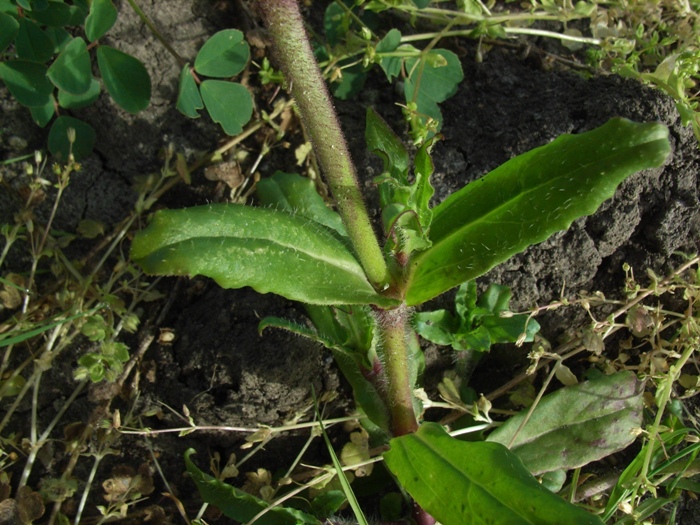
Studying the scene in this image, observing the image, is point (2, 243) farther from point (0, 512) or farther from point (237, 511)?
point (237, 511)

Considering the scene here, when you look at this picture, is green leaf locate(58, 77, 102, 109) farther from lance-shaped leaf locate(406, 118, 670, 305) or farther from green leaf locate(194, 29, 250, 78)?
lance-shaped leaf locate(406, 118, 670, 305)

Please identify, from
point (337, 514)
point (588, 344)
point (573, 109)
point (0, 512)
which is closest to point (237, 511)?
point (337, 514)

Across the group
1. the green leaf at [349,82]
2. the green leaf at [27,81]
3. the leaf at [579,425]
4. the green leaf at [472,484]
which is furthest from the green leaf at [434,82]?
the green leaf at [27,81]

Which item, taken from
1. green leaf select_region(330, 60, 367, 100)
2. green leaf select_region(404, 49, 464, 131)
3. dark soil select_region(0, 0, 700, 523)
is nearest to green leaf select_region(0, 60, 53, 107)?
dark soil select_region(0, 0, 700, 523)

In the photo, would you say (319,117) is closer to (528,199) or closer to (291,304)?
(528,199)

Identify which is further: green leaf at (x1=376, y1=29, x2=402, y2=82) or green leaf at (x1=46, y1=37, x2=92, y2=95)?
green leaf at (x1=376, y1=29, x2=402, y2=82)

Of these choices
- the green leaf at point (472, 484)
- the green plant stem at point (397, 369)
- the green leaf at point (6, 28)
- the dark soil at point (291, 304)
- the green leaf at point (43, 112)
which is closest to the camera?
the green leaf at point (472, 484)

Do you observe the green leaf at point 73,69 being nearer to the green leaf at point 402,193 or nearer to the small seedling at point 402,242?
the small seedling at point 402,242
